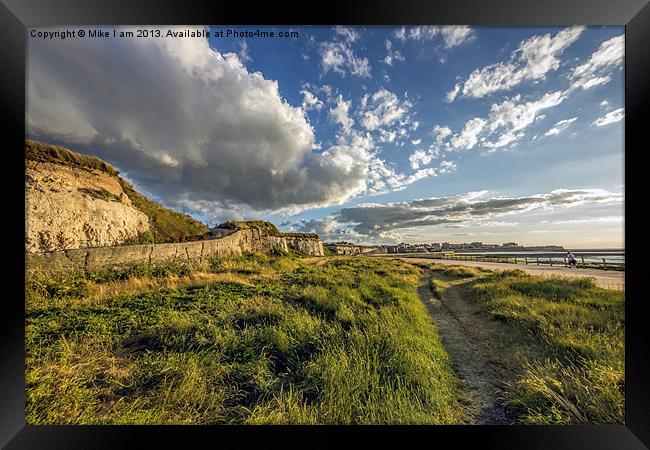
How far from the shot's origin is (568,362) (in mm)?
3131

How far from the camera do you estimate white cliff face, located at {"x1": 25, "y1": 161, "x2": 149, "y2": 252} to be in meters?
5.50

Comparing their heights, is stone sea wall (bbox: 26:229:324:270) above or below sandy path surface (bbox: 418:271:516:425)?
above

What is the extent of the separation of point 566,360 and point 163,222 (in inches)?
602

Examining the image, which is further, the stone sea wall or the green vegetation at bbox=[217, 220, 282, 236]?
the green vegetation at bbox=[217, 220, 282, 236]

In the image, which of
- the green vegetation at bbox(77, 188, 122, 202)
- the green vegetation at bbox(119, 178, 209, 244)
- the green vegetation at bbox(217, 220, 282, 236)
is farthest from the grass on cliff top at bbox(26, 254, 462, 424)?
the green vegetation at bbox(217, 220, 282, 236)

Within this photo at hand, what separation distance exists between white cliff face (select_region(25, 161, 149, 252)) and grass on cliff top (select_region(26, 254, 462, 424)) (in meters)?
2.07

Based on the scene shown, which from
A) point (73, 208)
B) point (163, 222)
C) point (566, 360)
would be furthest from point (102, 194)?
point (566, 360)

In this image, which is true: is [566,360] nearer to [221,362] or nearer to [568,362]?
[568,362]

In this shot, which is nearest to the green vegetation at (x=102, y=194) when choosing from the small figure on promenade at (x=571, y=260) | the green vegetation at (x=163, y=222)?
the green vegetation at (x=163, y=222)

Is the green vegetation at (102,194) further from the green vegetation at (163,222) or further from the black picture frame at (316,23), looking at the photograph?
the black picture frame at (316,23)

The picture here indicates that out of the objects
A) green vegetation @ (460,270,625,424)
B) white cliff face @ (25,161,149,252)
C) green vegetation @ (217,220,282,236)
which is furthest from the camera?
green vegetation @ (217,220,282,236)

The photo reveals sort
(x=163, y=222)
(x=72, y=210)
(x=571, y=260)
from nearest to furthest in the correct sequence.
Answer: (x=72, y=210) → (x=163, y=222) → (x=571, y=260)

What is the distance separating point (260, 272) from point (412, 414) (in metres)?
6.98

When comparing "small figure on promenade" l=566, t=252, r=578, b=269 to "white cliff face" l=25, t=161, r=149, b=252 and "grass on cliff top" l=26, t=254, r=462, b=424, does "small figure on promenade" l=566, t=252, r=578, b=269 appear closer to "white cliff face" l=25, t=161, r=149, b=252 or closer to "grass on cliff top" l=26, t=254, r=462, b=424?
"grass on cliff top" l=26, t=254, r=462, b=424
